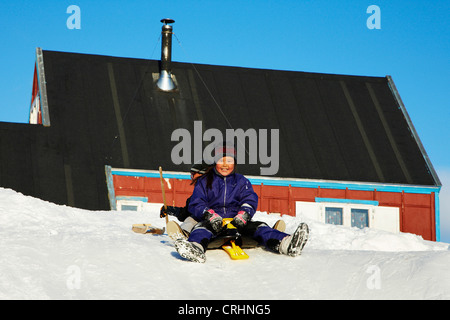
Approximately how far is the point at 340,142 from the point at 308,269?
13567mm

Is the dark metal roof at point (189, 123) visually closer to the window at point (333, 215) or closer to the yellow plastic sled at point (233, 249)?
the window at point (333, 215)

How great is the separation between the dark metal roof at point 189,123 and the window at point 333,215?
0.96 metres

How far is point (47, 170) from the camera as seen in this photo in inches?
642

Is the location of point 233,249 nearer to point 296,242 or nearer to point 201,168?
point 296,242

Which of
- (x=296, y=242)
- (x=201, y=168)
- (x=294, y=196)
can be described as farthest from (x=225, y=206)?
(x=294, y=196)

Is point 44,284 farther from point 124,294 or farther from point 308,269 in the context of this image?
point 308,269

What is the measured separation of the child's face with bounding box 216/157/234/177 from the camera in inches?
289

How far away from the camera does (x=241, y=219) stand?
22.9 ft

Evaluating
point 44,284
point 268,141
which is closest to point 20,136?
Answer: point 268,141

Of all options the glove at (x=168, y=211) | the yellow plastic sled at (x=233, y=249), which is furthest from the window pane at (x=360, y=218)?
the yellow plastic sled at (x=233, y=249)

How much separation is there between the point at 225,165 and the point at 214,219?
774 millimetres

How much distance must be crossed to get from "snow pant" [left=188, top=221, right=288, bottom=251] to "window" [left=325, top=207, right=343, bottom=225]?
1149 centimetres

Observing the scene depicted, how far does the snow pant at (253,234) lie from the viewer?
6.79 metres
